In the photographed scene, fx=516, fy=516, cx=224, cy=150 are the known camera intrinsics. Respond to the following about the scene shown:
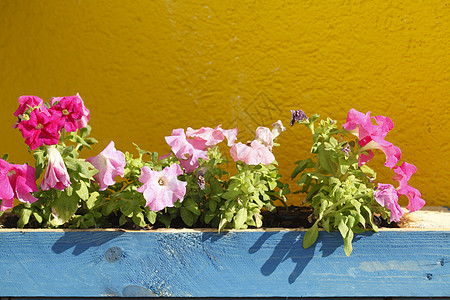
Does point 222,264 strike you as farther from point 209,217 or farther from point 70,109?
point 70,109

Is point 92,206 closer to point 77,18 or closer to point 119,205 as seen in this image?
point 119,205

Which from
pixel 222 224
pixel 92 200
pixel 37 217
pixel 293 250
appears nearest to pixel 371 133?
pixel 293 250

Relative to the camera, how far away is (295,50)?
7.15 ft

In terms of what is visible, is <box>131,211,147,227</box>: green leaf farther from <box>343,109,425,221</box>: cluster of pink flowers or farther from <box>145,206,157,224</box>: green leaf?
<box>343,109,425,221</box>: cluster of pink flowers

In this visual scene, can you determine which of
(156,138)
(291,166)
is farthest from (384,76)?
(156,138)

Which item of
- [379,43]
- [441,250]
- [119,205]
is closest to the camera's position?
[441,250]

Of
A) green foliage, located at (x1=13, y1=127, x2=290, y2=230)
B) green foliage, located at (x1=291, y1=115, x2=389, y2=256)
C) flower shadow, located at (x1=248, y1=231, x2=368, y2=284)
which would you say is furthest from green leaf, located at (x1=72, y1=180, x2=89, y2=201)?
green foliage, located at (x1=291, y1=115, x2=389, y2=256)

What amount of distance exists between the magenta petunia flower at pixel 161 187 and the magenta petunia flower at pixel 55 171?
0.24 metres

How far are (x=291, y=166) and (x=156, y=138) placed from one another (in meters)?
0.59

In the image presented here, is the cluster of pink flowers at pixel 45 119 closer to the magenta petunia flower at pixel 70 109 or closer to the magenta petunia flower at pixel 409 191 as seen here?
the magenta petunia flower at pixel 70 109

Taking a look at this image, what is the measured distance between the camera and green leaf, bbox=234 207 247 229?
167 cm

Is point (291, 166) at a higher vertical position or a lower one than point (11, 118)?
lower

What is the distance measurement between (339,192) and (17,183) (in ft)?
3.45

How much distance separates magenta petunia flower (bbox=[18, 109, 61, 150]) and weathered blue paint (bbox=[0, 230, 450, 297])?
12.2 inches
